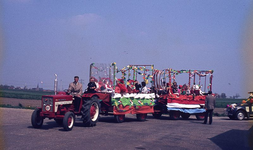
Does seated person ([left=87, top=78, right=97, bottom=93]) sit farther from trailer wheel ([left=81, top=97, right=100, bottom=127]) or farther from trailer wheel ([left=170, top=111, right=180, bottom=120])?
trailer wheel ([left=170, top=111, right=180, bottom=120])

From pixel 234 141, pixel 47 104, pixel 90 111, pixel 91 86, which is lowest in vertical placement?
pixel 234 141

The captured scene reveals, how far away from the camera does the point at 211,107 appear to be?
666 inches

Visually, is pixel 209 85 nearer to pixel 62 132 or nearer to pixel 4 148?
pixel 62 132

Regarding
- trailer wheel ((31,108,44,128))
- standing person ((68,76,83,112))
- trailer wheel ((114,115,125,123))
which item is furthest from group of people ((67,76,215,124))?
trailer wheel ((31,108,44,128))

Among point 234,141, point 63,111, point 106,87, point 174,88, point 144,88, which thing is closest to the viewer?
point 234,141

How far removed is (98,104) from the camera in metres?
13.9

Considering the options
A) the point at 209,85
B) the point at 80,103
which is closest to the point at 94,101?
the point at 80,103

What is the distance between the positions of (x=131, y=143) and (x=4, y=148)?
363 centimetres

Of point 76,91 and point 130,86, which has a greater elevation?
point 130,86

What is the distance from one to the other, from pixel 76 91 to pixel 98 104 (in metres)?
1.28

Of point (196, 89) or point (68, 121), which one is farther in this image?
point (196, 89)

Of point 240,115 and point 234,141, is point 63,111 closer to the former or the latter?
point 234,141

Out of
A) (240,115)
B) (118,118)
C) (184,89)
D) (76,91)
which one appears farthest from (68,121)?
(240,115)

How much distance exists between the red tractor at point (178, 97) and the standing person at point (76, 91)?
7.34 meters
